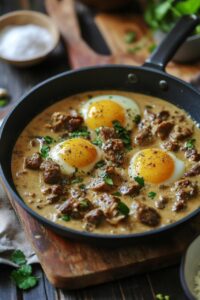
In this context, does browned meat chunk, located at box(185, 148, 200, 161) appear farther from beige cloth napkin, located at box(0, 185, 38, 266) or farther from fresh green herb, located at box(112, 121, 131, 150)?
beige cloth napkin, located at box(0, 185, 38, 266)

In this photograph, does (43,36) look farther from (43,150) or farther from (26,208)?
(26,208)

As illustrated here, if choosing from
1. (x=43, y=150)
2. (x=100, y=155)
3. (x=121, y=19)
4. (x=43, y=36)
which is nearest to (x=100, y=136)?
(x=100, y=155)

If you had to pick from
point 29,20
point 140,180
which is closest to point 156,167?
point 140,180

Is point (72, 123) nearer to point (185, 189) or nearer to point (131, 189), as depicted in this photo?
point (131, 189)

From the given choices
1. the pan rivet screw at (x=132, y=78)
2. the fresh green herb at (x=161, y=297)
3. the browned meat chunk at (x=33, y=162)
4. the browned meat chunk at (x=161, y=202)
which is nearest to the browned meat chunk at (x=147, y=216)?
the browned meat chunk at (x=161, y=202)

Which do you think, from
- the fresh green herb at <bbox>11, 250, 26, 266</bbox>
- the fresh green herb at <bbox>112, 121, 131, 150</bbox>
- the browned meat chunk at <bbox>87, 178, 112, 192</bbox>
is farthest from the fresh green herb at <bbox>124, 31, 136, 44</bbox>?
the fresh green herb at <bbox>11, 250, 26, 266</bbox>
